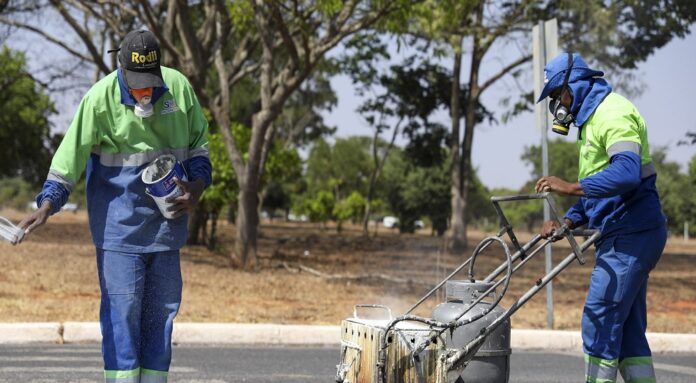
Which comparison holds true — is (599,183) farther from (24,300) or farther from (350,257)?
(350,257)

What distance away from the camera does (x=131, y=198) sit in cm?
450

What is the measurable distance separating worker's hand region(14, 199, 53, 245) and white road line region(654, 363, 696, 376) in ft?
17.7

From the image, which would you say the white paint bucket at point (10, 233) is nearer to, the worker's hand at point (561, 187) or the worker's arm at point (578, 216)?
the worker's hand at point (561, 187)

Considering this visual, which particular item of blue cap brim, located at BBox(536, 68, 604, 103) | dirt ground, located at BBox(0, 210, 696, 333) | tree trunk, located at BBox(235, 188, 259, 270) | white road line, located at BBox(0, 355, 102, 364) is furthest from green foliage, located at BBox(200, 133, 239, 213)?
blue cap brim, located at BBox(536, 68, 604, 103)

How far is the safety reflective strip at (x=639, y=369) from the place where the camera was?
4.91 meters

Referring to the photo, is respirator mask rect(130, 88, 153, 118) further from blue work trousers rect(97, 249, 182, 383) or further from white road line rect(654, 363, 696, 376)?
white road line rect(654, 363, 696, 376)

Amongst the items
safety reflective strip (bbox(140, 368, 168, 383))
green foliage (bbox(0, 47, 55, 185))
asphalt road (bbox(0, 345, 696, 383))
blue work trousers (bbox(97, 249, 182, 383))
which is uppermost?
green foliage (bbox(0, 47, 55, 185))

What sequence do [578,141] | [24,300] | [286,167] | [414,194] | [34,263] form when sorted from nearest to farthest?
[578,141] < [24,300] < [34,263] < [286,167] < [414,194]

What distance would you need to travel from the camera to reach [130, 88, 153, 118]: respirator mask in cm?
443

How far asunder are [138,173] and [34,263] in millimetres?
12656

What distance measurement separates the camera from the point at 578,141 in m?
4.92

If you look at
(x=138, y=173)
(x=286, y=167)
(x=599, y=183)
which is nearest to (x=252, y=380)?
(x=138, y=173)

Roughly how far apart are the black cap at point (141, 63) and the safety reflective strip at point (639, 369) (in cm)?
266

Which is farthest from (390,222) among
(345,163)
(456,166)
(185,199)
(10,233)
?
(10,233)
